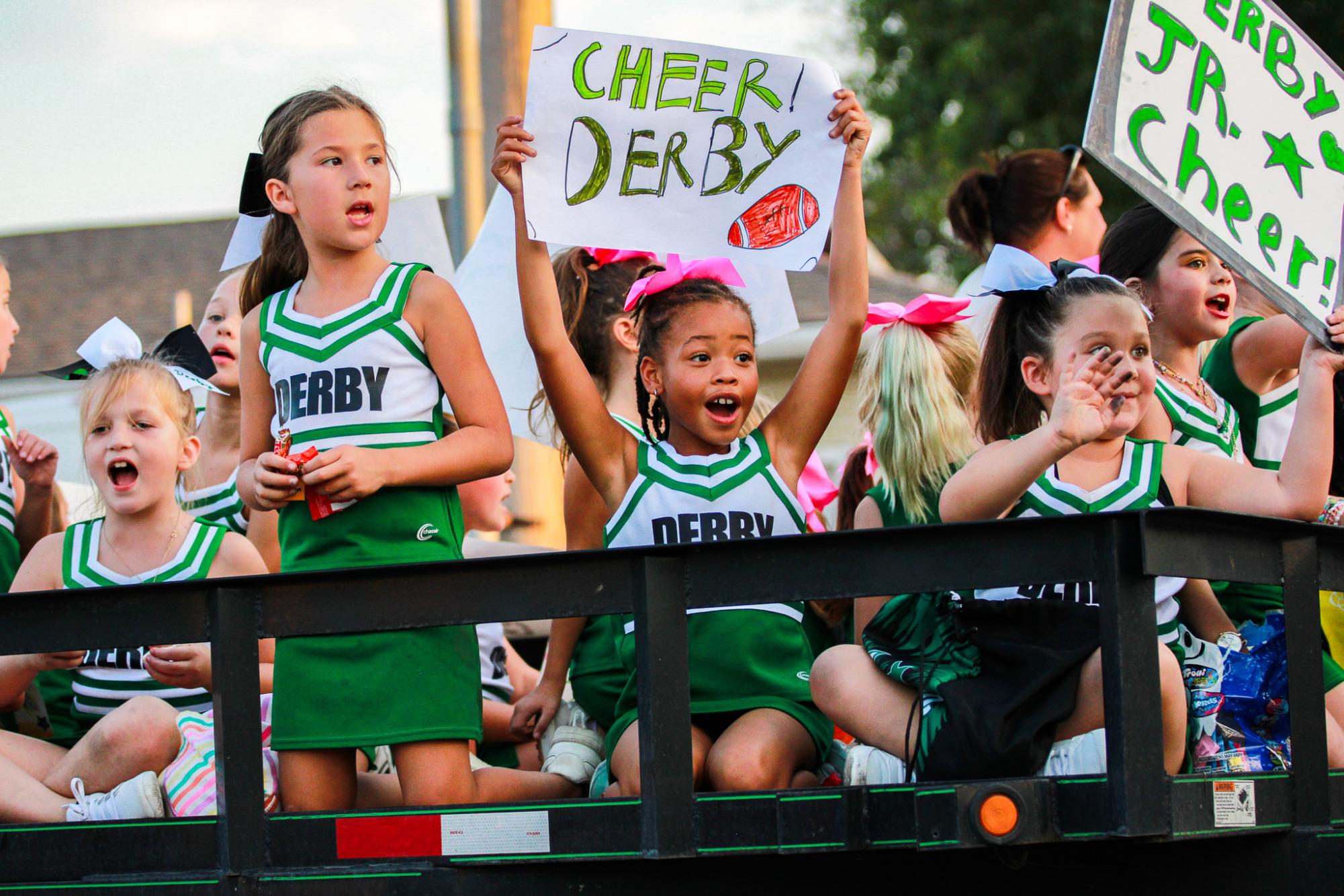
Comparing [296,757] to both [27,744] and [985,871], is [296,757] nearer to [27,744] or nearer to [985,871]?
[27,744]

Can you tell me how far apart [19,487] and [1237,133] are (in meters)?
3.68

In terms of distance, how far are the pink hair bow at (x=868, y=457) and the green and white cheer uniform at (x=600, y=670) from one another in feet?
3.03

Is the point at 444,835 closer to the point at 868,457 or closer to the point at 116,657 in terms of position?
the point at 116,657

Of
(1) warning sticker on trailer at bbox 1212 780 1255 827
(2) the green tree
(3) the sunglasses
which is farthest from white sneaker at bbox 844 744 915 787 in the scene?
(2) the green tree

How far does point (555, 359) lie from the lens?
3783mm

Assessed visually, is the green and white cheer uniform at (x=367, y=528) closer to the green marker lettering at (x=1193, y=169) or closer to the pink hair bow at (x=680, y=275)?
the pink hair bow at (x=680, y=275)

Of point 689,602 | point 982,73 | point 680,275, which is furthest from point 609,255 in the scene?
point 982,73

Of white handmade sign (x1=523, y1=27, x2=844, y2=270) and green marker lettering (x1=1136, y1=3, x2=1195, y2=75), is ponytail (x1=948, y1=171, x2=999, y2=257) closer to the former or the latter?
white handmade sign (x1=523, y1=27, x2=844, y2=270)

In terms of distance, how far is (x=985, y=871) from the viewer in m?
2.94

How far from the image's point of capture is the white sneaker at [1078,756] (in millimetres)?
2977

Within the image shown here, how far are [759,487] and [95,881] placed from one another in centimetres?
164

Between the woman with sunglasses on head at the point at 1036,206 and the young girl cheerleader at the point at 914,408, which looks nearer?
the young girl cheerleader at the point at 914,408

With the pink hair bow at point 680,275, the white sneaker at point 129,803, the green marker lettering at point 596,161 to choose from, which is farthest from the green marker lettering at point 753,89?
the white sneaker at point 129,803

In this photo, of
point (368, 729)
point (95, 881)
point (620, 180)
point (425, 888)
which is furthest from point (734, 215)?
point (95, 881)
